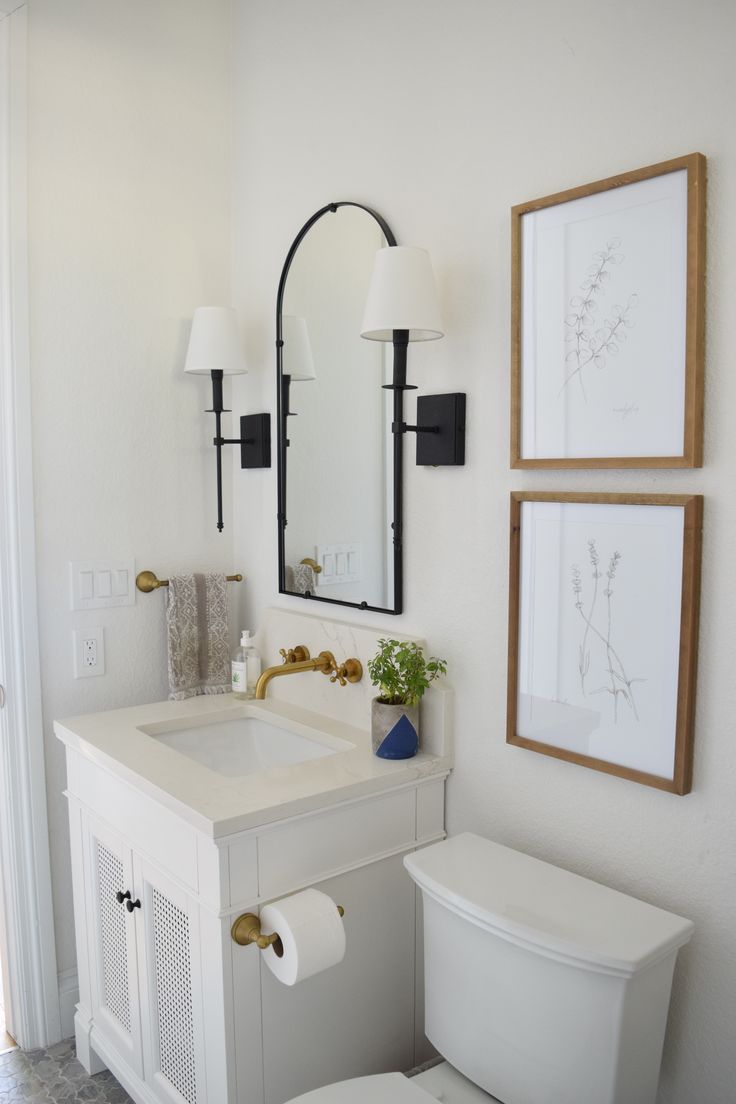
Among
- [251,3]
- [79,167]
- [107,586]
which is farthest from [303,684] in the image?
[251,3]

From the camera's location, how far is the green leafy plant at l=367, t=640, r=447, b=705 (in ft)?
5.43

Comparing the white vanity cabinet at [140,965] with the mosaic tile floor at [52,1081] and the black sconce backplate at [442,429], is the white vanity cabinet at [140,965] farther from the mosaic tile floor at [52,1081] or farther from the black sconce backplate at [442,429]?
the black sconce backplate at [442,429]

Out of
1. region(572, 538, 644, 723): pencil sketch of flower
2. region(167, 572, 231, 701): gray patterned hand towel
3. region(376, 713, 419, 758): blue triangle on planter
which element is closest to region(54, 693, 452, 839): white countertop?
region(376, 713, 419, 758): blue triangle on planter

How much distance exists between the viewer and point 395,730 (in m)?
1.65

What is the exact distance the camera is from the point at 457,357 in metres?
1.65

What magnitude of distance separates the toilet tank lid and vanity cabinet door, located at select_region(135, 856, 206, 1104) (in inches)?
17.5

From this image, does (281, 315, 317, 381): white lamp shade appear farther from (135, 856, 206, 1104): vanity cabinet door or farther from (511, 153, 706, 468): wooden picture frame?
(135, 856, 206, 1104): vanity cabinet door

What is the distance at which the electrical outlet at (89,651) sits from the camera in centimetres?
207

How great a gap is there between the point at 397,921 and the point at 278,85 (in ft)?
6.36

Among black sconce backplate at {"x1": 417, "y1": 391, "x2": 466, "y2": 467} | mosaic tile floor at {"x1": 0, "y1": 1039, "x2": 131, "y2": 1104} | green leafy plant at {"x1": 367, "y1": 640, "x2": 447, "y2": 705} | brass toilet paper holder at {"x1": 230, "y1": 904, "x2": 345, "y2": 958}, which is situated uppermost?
black sconce backplate at {"x1": 417, "y1": 391, "x2": 466, "y2": 467}

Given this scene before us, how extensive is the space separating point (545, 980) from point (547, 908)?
0.34ft

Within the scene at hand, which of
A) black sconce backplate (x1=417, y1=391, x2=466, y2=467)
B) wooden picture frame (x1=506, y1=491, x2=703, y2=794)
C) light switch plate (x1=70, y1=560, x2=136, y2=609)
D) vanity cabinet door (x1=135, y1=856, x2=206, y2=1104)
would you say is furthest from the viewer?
light switch plate (x1=70, y1=560, x2=136, y2=609)

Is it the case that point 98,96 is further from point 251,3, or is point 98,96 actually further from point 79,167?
point 251,3

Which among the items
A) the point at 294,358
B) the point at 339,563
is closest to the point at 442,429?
the point at 339,563
